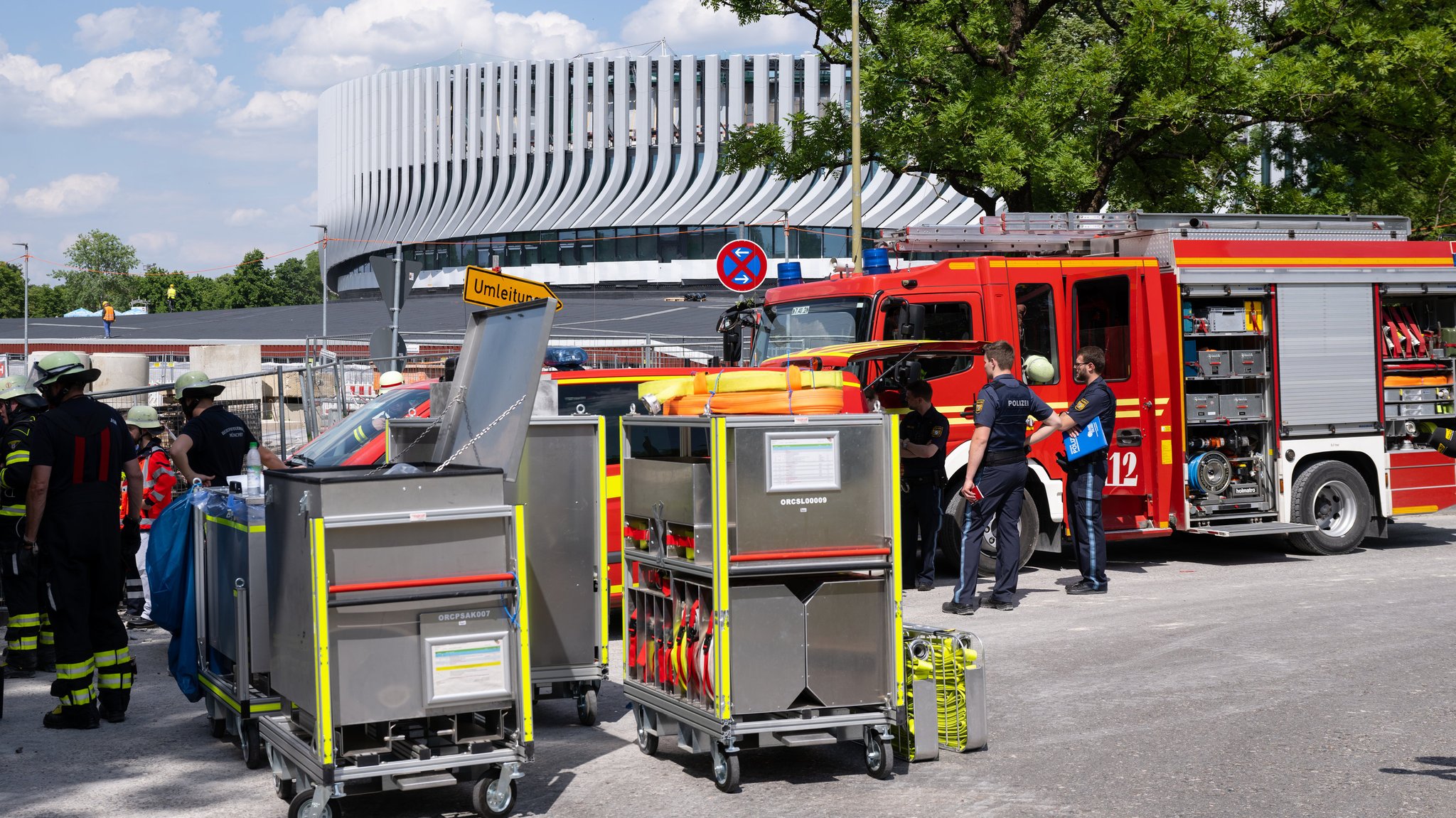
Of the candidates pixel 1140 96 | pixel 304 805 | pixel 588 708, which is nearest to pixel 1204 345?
pixel 1140 96

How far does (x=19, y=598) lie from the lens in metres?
8.52

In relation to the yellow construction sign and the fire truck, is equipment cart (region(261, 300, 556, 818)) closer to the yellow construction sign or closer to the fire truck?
the yellow construction sign

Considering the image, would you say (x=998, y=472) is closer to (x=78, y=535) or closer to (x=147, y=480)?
(x=78, y=535)

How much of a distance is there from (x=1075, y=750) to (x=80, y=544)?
17.6ft

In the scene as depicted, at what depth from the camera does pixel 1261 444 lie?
13117 mm

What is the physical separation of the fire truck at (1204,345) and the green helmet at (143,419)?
5139 millimetres

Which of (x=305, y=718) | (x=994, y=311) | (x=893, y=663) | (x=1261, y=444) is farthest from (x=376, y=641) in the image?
(x=1261, y=444)

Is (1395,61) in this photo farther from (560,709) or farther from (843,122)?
(560,709)

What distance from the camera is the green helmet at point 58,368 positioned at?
293 inches

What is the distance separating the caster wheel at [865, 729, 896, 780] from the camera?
6.13 meters

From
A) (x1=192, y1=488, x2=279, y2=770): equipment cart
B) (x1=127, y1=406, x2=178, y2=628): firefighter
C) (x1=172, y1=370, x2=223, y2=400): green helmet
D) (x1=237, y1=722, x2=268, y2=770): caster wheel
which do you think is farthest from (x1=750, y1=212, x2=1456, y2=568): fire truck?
(x1=237, y1=722, x2=268, y2=770): caster wheel

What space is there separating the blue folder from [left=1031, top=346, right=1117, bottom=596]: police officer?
40 millimetres

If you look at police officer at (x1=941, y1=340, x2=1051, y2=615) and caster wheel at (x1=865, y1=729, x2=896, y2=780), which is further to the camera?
police officer at (x1=941, y1=340, x2=1051, y2=615)

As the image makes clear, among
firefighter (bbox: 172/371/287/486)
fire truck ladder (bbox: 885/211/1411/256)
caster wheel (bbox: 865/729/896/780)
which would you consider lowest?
caster wheel (bbox: 865/729/896/780)
